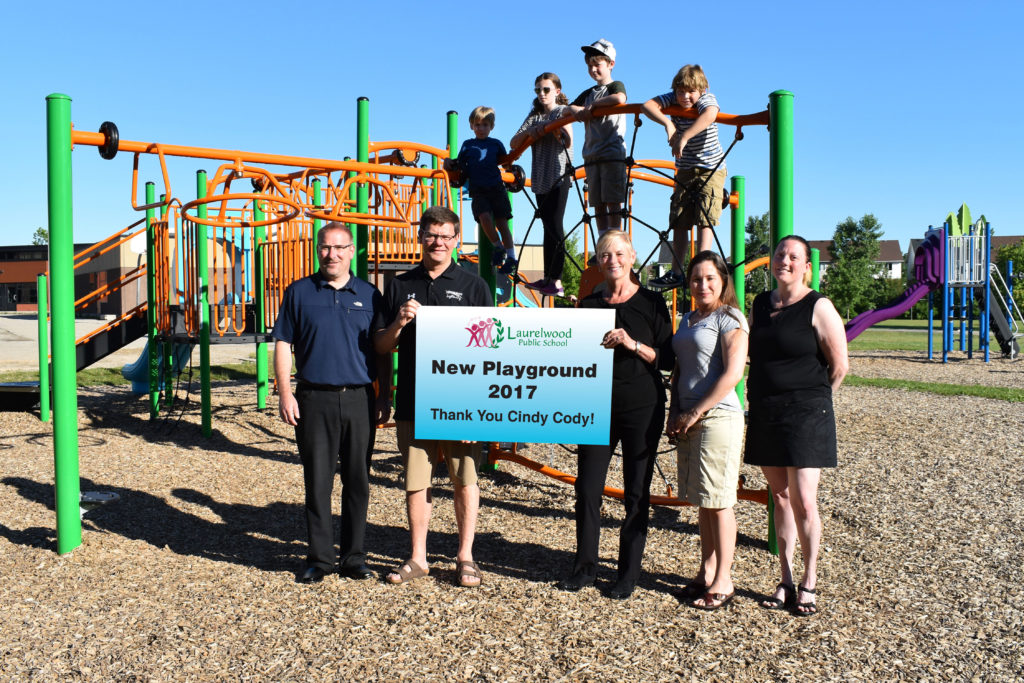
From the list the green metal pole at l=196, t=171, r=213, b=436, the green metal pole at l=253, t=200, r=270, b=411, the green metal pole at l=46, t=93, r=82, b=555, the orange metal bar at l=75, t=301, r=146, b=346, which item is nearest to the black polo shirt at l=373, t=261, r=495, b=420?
the green metal pole at l=46, t=93, r=82, b=555

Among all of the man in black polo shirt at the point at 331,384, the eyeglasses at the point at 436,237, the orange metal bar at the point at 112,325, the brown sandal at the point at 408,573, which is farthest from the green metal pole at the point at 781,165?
the orange metal bar at the point at 112,325

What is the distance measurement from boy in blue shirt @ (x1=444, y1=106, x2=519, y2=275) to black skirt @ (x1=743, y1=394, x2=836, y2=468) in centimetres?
285

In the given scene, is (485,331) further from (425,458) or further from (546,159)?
(546,159)

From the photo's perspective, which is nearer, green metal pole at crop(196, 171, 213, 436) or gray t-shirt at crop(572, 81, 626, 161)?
gray t-shirt at crop(572, 81, 626, 161)

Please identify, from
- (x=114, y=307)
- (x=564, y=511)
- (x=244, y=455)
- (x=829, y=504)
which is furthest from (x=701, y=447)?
(x=114, y=307)

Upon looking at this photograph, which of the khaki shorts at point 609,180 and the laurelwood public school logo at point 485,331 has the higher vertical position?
the khaki shorts at point 609,180

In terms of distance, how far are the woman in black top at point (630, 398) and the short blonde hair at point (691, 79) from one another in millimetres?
1225

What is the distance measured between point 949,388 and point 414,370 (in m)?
12.3

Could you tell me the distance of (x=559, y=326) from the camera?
398 centimetres

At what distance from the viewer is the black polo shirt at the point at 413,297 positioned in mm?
4133

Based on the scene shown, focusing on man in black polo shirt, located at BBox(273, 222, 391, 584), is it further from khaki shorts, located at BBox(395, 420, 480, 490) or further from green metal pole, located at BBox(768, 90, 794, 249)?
green metal pole, located at BBox(768, 90, 794, 249)

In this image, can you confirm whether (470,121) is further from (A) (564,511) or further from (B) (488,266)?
(A) (564,511)

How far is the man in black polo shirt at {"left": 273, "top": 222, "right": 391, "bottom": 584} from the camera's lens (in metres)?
4.15

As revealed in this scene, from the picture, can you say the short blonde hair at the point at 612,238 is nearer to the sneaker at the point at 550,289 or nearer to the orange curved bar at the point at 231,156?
the sneaker at the point at 550,289
